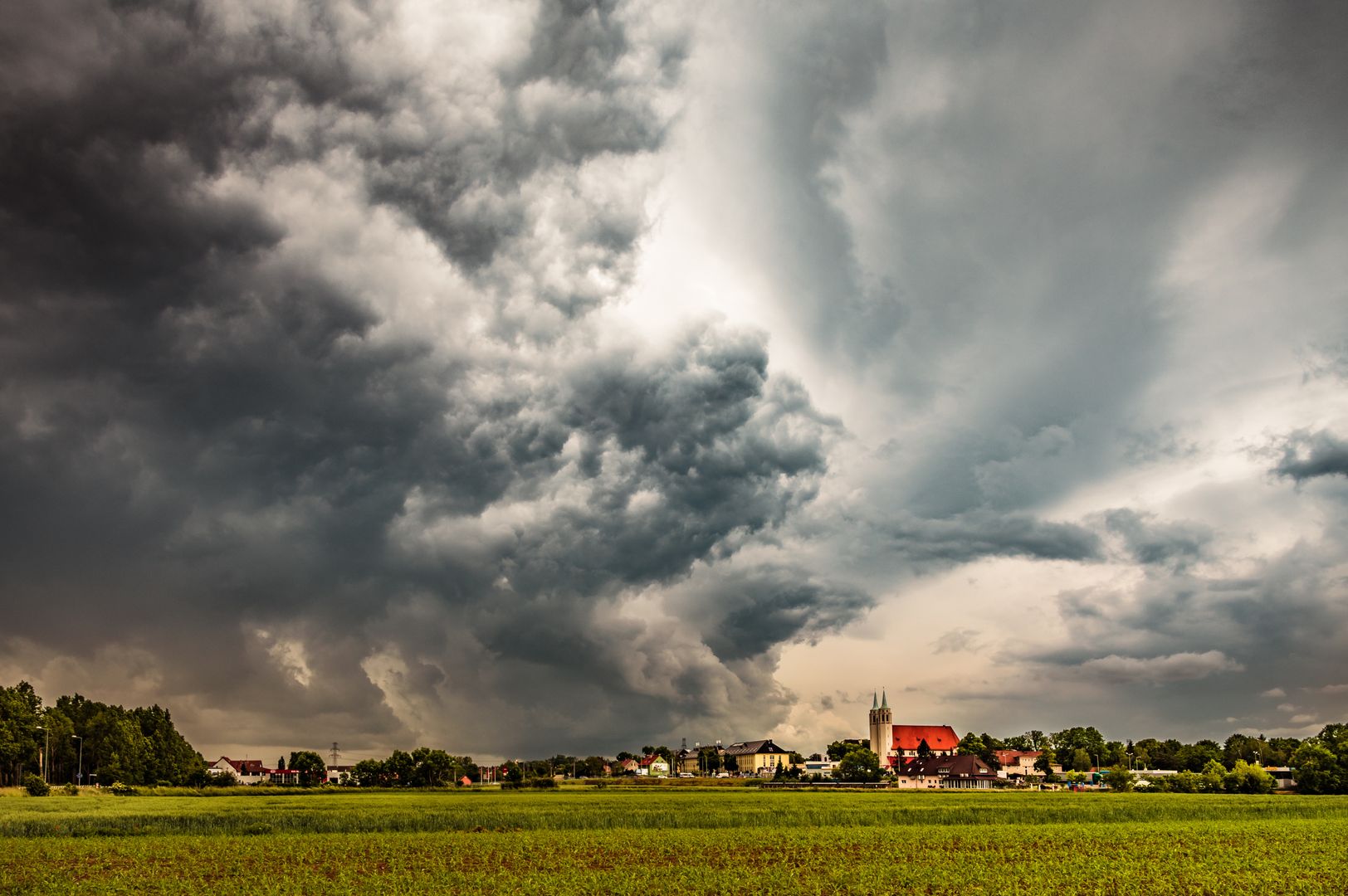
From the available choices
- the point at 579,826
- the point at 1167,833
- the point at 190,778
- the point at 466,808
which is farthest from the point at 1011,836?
the point at 190,778

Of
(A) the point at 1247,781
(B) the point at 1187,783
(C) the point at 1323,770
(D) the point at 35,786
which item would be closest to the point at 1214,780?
(A) the point at 1247,781

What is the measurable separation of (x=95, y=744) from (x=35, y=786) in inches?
2377

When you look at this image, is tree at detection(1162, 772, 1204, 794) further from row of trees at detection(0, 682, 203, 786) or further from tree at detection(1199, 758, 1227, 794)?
row of trees at detection(0, 682, 203, 786)

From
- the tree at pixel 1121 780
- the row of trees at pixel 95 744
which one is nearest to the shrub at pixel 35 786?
the row of trees at pixel 95 744

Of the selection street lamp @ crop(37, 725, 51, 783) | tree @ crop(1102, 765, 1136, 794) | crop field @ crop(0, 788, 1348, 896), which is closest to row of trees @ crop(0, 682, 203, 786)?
street lamp @ crop(37, 725, 51, 783)

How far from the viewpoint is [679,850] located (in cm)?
5347

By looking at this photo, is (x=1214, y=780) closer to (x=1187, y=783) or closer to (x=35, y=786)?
(x=1187, y=783)

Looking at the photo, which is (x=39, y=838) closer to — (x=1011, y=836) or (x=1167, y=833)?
(x=1011, y=836)

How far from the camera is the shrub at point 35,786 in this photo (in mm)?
124188

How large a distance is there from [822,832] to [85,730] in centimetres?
17365

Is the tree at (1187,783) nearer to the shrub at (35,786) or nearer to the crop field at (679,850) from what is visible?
the crop field at (679,850)

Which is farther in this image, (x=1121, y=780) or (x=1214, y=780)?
(x=1121, y=780)

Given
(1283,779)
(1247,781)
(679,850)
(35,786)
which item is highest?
(679,850)

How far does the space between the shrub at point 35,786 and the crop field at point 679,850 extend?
43.4 meters
